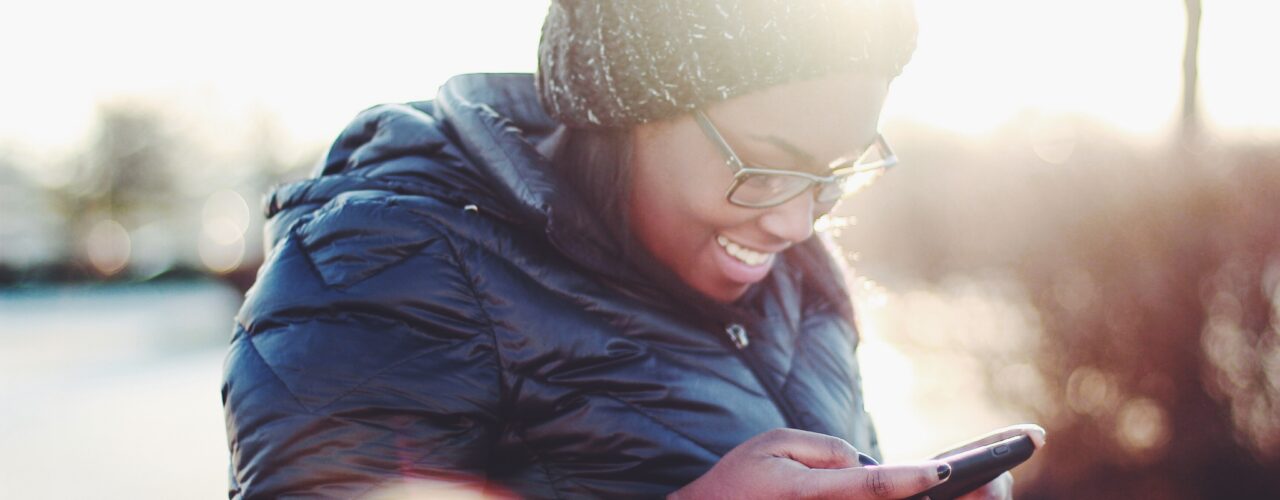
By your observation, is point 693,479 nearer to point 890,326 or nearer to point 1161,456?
point 1161,456

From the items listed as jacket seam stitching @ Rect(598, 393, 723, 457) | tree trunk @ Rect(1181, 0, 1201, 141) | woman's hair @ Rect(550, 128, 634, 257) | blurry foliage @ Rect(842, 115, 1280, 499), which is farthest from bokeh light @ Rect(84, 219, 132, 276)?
jacket seam stitching @ Rect(598, 393, 723, 457)

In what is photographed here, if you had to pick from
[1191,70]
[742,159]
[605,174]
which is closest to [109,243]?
[1191,70]

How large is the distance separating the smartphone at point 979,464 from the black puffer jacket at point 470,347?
0.37 m

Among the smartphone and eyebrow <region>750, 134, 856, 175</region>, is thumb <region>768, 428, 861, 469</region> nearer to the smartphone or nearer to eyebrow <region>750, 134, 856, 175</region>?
the smartphone

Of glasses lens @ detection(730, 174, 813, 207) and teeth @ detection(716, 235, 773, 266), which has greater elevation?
glasses lens @ detection(730, 174, 813, 207)

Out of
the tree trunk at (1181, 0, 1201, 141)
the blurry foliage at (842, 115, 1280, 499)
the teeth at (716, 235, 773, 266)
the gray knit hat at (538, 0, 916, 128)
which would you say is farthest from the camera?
the tree trunk at (1181, 0, 1201, 141)

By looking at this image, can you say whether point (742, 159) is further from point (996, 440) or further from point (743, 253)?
point (996, 440)

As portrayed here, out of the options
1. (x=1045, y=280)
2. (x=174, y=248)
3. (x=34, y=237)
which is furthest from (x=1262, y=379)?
(x=34, y=237)

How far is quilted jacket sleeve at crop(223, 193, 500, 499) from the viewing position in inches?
58.7

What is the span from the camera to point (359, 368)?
59.8 inches

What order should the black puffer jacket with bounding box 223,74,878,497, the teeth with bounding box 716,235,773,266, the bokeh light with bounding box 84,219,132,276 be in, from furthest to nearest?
the bokeh light with bounding box 84,219,132,276, the teeth with bounding box 716,235,773,266, the black puffer jacket with bounding box 223,74,878,497

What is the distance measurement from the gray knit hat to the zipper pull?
0.42 meters

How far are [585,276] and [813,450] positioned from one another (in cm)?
53

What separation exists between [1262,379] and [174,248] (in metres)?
30.8
